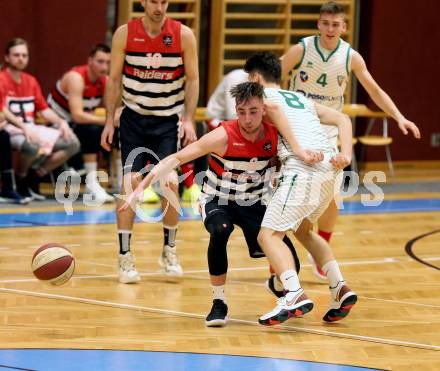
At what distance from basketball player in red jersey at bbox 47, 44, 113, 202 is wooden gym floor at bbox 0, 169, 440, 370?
1297 millimetres

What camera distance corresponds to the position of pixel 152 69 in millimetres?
7586

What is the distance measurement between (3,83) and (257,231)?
5114 millimetres

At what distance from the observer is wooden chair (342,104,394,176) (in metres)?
12.7

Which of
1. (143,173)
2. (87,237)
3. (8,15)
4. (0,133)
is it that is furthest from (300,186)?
(8,15)

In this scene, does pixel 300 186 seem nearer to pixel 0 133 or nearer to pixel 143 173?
pixel 143 173

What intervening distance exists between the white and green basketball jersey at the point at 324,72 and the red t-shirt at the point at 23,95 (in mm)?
3988

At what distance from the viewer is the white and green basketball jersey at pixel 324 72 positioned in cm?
784

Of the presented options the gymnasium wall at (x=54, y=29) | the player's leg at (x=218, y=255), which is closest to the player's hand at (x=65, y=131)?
the gymnasium wall at (x=54, y=29)

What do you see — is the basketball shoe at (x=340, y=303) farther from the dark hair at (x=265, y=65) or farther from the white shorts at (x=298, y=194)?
the dark hair at (x=265, y=65)

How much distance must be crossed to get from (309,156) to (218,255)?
786 mm

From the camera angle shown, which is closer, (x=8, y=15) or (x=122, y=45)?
(x=122, y=45)

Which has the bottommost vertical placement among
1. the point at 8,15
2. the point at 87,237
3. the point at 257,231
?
the point at 87,237

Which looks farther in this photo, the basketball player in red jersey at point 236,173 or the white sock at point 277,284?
the white sock at point 277,284

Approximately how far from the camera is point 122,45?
7547mm
